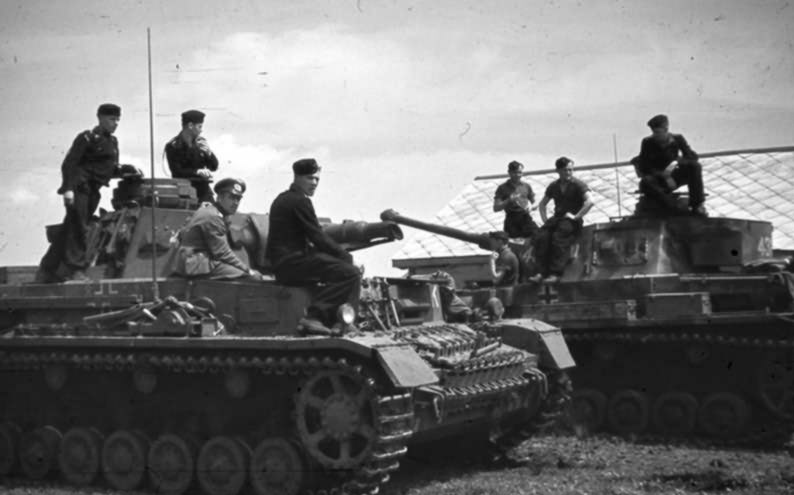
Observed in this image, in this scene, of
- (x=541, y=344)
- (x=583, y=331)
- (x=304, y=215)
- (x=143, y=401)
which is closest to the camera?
(x=304, y=215)

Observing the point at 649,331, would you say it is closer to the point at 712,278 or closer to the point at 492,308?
the point at 712,278

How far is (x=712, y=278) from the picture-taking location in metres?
16.4

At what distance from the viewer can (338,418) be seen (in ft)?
38.0

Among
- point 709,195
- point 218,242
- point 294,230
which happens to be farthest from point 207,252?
point 709,195

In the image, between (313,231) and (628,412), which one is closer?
(313,231)

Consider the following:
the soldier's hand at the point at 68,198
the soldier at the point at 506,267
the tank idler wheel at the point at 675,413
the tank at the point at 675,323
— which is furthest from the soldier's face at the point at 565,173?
the soldier's hand at the point at 68,198

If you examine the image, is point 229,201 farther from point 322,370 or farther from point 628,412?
point 628,412

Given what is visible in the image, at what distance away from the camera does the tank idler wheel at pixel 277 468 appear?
39.3 feet

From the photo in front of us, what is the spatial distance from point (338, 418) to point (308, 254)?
6.10 ft

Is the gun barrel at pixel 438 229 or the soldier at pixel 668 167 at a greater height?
the soldier at pixel 668 167

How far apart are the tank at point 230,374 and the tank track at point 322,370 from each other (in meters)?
0.02

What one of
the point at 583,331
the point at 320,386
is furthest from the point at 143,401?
the point at 583,331

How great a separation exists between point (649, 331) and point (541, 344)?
3027 mm

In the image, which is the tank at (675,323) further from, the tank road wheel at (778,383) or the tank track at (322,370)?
the tank track at (322,370)
